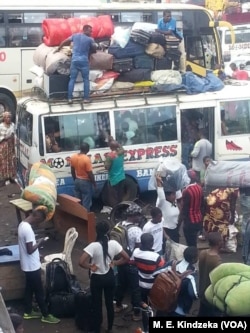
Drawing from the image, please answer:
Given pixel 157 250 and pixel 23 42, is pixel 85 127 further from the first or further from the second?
pixel 23 42

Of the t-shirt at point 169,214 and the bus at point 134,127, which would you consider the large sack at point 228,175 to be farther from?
the bus at point 134,127

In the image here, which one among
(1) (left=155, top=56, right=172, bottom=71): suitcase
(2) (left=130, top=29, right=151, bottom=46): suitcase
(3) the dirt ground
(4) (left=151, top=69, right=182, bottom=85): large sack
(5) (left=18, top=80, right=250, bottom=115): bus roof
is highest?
(2) (left=130, top=29, right=151, bottom=46): suitcase

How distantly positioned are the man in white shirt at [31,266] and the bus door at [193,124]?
5156mm

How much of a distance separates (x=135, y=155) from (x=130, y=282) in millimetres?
4592

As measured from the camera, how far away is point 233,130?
44.6 ft

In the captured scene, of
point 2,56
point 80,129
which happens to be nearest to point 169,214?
point 80,129

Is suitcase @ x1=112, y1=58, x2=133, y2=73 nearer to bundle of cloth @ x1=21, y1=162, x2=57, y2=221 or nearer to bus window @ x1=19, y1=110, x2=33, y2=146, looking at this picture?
bus window @ x1=19, y1=110, x2=33, y2=146

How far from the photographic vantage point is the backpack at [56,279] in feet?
29.3

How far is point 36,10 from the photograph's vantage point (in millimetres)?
18625

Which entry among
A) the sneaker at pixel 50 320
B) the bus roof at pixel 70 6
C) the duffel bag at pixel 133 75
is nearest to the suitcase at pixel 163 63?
the duffel bag at pixel 133 75

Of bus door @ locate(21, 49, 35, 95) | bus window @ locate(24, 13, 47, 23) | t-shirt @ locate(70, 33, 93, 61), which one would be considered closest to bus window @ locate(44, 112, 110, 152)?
t-shirt @ locate(70, 33, 93, 61)

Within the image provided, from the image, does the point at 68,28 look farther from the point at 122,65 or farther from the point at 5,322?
the point at 5,322

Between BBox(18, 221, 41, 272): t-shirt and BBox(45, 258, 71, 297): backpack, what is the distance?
501 millimetres

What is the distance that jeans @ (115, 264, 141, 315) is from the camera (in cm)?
855
